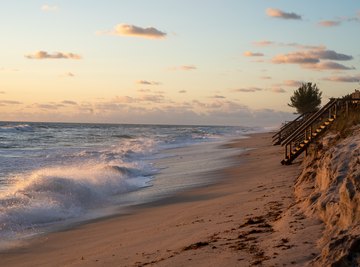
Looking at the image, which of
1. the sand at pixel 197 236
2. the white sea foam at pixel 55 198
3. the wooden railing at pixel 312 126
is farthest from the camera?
the wooden railing at pixel 312 126

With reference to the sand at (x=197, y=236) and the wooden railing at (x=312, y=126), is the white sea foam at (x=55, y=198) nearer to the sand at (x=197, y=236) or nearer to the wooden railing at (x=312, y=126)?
the sand at (x=197, y=236)

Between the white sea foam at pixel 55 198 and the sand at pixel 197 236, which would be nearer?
the sand at pixel 197 236

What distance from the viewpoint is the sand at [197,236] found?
20.5 ft

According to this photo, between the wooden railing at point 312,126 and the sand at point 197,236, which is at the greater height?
the wooden railing at point 312,126

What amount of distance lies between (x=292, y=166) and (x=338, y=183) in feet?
33.2

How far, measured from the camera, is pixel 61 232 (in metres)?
10.5

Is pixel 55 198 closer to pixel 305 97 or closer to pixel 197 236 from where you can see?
pixel 197 236

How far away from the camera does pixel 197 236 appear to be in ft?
25.7

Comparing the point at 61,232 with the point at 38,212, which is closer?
the point at 61,232

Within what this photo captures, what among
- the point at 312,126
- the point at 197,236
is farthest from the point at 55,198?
the point at 312,126

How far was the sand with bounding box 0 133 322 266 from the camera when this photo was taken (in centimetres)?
623

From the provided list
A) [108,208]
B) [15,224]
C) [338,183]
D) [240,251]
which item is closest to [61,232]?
[15,224]

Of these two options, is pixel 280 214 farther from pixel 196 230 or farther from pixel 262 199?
pixel 262 199

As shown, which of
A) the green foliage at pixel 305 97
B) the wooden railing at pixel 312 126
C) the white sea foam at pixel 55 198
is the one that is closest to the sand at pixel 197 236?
the white sea foam at pixel 55 198
